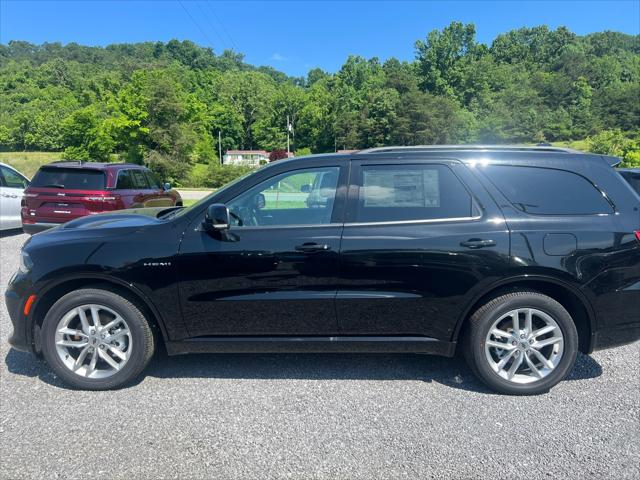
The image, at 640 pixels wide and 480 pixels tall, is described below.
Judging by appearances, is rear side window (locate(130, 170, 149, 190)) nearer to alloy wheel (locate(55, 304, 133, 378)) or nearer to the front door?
alloy wheel (locate(55, 304, 133, 378))

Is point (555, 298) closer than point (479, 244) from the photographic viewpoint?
No

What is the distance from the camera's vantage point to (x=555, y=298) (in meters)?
3.50

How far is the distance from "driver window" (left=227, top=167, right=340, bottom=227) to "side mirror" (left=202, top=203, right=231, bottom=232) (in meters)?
0.17

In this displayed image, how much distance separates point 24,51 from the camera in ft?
383

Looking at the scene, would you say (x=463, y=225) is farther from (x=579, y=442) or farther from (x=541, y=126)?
(x=541, y=126)

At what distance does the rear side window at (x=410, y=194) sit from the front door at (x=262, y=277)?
26 centimetres

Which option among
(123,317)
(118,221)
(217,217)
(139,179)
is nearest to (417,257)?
(217,217)

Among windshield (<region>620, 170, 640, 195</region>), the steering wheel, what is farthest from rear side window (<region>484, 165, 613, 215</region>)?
the steering wheel

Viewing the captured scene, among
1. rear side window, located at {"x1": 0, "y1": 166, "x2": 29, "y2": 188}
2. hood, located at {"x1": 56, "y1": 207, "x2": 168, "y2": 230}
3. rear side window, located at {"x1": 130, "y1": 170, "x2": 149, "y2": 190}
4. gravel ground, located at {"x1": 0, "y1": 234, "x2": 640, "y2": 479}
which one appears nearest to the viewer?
gravel ground, located at {"x1": 0, "y1": 234, "x2": 640, "y2": 479}

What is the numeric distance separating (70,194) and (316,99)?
10038 centimetres

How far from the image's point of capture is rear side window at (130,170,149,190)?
9.20 m

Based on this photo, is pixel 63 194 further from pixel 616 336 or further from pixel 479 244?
pixel 616 336

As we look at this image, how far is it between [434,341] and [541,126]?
10447 centimetres

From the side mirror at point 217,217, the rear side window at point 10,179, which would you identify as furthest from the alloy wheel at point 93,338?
the rear side window at point 10,179
